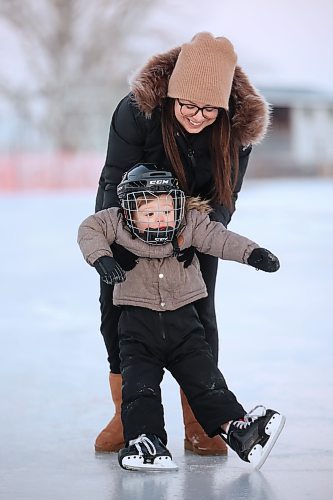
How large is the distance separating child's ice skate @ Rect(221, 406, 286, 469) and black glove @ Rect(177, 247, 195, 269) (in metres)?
0.37

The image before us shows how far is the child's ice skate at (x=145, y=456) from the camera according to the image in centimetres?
200

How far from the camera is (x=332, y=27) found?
70.3 ft

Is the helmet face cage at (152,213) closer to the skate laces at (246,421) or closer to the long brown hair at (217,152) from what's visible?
the long brown hair at (217,152)

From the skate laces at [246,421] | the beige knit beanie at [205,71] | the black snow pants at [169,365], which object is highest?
the beige knit beanie at [205,71]

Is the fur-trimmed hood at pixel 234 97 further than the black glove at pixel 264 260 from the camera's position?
Yes

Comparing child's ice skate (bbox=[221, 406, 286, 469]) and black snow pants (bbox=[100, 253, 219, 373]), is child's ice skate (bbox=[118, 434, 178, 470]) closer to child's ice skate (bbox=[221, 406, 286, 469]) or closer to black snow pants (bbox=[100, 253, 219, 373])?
child's ice skate (bbox=[221, 406, 286, 469])

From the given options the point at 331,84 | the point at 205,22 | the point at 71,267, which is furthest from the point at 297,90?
the point at 71,267

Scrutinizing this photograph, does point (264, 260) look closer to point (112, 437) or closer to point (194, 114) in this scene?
point (194, 114)

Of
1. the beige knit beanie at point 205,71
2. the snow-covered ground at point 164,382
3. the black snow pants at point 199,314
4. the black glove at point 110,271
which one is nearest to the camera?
the snow-covered ground at point 164,382

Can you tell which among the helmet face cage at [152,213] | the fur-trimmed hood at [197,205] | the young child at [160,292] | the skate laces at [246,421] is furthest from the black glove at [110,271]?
the skate laces at [246,421]

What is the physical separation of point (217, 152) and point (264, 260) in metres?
0.32

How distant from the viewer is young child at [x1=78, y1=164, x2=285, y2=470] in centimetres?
210

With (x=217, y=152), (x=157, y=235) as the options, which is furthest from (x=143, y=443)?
(x=217, y=152)

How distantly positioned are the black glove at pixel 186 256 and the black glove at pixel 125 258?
0.30 feet
